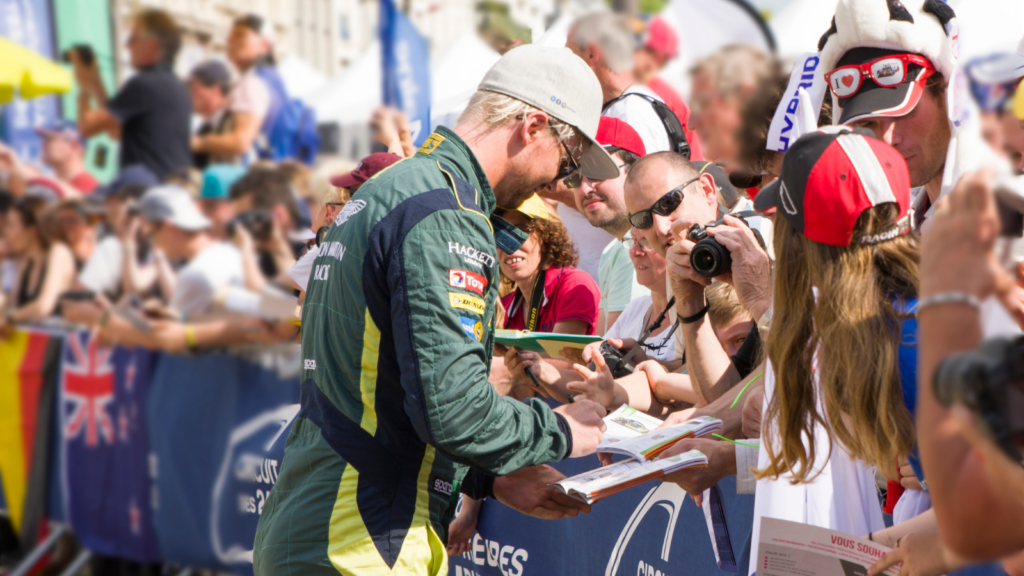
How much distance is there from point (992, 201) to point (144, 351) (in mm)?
4868

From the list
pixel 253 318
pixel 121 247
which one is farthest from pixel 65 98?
pixel 253 318

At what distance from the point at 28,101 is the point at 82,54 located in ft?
2.33

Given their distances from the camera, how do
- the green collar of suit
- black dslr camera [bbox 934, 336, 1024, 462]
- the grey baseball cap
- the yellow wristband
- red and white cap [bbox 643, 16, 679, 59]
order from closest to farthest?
black dslr camera [bbox 934, 336, 1024, 462]
the green collar of suit
the grey baseball cap
the yellow wristband
red and white cap [bbox 643, 16, 679, 59]

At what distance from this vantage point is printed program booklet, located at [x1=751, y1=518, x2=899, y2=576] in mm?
1836

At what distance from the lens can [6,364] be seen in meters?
5.75

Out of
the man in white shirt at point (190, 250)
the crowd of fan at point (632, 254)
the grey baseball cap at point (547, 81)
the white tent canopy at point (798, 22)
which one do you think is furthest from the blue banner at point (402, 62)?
the grey baseball cap at point (547, 81)

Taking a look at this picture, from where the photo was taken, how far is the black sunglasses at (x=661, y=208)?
10.7 ft

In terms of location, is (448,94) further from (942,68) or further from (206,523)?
(942,68)

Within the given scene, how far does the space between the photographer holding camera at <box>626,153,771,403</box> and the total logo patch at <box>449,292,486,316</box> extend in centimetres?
95

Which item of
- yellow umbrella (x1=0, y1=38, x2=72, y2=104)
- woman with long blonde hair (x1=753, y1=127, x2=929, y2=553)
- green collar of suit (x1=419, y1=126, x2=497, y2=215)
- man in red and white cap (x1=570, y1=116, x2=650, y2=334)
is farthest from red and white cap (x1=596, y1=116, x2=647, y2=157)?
yellow umbrella (x1=0, y1=38, x2=72, y2=104)

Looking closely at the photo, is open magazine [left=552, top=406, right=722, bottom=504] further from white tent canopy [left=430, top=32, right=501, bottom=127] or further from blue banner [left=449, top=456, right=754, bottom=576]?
white tent canopy [left=430, top=32, right=501, bottom=127]

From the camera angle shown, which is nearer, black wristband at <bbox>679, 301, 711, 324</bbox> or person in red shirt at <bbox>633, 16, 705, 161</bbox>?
black wristband at <bbox>679, 301, 711, 324</bbox>

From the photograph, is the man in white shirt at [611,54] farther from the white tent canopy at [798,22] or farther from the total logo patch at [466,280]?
the total logo patch at [466,280]

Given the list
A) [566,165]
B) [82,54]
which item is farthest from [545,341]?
[82,54]
